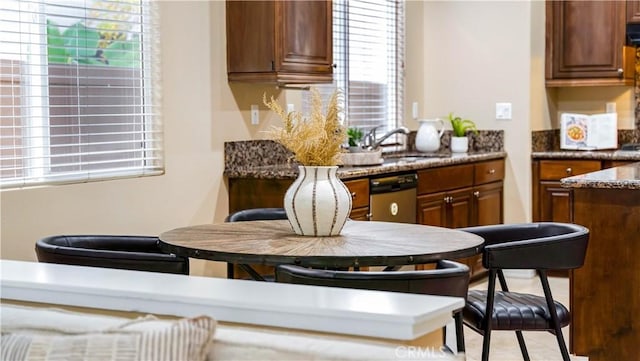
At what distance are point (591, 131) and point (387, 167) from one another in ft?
6.77

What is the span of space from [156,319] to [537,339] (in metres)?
3.42

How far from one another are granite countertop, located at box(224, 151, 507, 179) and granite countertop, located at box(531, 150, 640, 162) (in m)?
0.29

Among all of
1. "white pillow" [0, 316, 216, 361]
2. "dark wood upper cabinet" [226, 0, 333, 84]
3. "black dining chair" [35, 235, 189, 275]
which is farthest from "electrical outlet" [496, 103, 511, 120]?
"white pillow" [0, 316, 216, 361]

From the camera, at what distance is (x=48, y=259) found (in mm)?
2992

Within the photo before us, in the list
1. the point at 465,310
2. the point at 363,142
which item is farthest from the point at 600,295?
the point at 363,142

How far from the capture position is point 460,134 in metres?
6.53

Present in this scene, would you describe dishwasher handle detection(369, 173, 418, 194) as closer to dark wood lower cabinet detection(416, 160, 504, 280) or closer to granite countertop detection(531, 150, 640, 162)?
dark wood lower cabinet detection(416, 160, 504, 280)

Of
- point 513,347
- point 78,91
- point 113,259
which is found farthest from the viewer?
point 513,347

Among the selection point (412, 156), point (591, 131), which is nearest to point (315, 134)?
point (412, 156)

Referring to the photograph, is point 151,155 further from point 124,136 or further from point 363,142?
point 363,142

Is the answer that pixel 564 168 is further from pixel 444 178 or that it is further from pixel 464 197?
pixel 444 178

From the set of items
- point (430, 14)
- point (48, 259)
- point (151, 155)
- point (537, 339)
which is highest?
point (430, 14)

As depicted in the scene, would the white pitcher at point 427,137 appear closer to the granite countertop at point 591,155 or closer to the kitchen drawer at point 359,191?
the granite countertop at point 591,155

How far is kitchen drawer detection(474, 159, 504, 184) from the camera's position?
615cm
